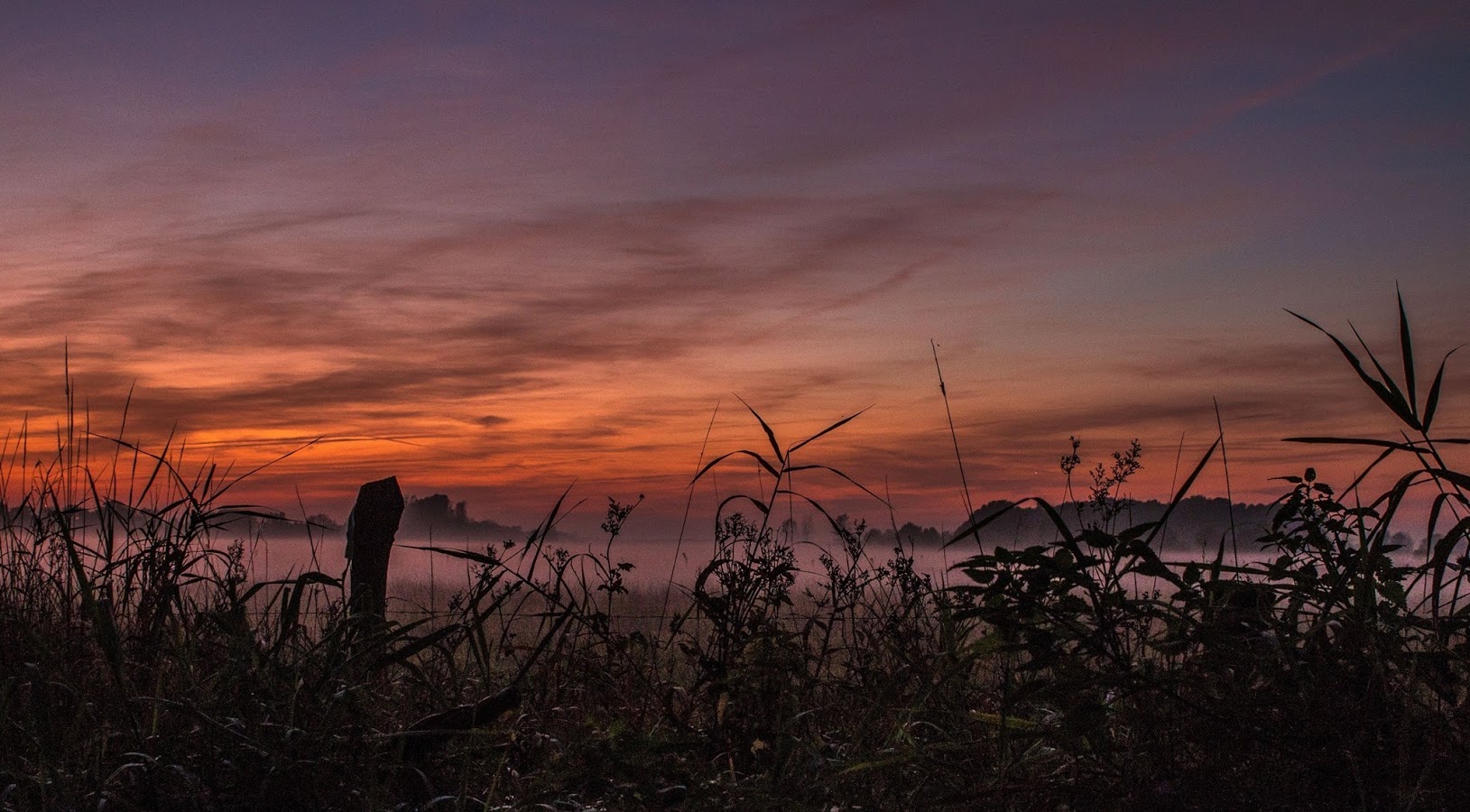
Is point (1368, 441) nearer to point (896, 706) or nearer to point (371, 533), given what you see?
point (896, 706)

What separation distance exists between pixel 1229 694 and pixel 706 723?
1.84 metres

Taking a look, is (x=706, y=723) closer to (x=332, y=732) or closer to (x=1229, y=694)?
(x=332, y=732)

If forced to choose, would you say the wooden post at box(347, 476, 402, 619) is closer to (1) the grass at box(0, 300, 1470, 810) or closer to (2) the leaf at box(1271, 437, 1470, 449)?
(1) the grass at box(0, 300, 1470, 810)

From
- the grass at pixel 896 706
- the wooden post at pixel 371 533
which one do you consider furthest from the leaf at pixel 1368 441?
the wooden post at pixel 371 533

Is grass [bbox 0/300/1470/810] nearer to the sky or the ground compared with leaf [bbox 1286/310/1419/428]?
nearer to the ground

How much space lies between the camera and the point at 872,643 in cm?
464

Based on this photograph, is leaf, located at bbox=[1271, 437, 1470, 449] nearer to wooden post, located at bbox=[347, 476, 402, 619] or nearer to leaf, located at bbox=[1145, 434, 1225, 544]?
leaf, located at bbox=[1145, 434, 1225, 544]

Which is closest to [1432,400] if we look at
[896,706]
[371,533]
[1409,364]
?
[1409,364]

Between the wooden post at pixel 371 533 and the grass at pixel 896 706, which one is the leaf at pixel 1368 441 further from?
the wooden post at pixel 371 533

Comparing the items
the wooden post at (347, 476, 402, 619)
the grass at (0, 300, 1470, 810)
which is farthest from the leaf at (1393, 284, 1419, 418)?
the wooden post at (347, 476, 402, 619)

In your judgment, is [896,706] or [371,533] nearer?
[896,706]

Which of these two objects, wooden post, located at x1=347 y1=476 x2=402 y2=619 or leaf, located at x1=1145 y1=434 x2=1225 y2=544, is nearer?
leaf, located at x1=1145 y1=434 x2=1225 y2=544

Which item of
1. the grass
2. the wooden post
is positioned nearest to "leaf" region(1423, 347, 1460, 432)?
the grass

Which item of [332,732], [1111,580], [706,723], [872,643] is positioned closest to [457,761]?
[332,732]
